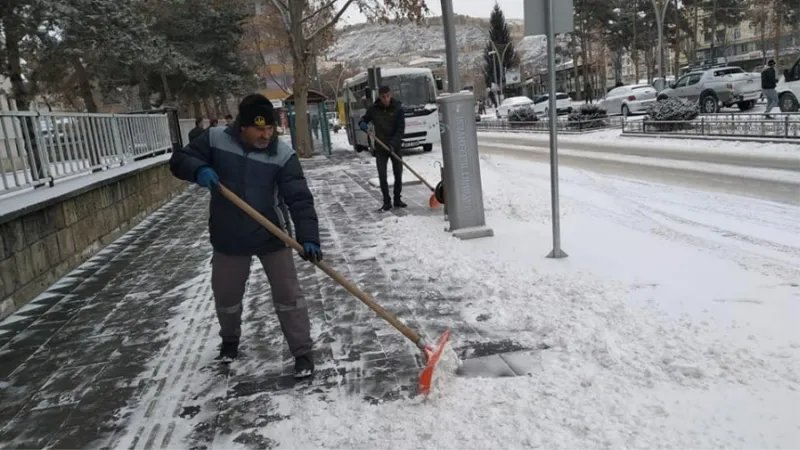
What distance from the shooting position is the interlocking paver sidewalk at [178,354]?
10.8 feet

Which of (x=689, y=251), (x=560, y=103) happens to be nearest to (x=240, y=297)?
(x=689, y=251)

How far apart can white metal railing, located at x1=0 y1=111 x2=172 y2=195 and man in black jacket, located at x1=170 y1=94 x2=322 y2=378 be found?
3.76 m

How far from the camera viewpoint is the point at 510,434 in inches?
110

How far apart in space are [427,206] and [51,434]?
21.6 ft

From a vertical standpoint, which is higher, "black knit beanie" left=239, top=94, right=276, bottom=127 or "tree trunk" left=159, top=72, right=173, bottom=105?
"tree trunk" left=159, top=72, right=173, bottom=105

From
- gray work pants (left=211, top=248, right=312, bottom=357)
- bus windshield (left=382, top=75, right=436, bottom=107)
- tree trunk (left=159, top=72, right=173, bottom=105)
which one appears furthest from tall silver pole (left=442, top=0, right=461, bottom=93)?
tree trunk (left=159, top=72, right=173, bottom=105)

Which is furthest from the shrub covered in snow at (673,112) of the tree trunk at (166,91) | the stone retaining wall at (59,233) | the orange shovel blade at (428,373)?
the tree trunk at (166,91)

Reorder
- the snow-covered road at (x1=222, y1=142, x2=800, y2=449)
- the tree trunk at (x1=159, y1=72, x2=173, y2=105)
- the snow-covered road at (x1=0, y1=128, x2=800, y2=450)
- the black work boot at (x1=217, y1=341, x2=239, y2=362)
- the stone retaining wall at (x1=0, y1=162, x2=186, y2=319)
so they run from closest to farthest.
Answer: the snow-covered road at (x1=222, y1=142, x2=800, y2=449) → the snow-covered road at (x1=0, y1=128, x2=800, y2=450) → the black work boot at (x1=217, y1=341, x2=239, y2=362) → the stone retaining wall at (x1=0, y1=162, x2=186, y2=319) → the tree trunk at (x1=159, y1=72, x2=173, y2=105)

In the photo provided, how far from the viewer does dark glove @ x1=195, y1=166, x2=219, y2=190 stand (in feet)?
11.1

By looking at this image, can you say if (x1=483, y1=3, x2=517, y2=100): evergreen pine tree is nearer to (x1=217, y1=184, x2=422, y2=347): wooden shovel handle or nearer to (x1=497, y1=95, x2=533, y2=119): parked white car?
(x1=497, y1=95, x2=533, y2=119): parked white car

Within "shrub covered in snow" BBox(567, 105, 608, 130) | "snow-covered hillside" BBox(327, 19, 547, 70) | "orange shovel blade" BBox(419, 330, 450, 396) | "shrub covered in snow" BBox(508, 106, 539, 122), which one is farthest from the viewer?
"snow-covered hillside" BBox(327, 19, 547, 70)

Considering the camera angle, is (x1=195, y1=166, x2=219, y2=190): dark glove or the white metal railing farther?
the white metal railing

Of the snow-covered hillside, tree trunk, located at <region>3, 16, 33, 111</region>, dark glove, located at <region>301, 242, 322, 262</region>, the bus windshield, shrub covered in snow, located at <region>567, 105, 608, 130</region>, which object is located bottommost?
shrub covered in snow, located at <region>567, 105, 608, 130</region>

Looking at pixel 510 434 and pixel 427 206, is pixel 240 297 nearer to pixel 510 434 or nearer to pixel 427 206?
pixel 510 434
